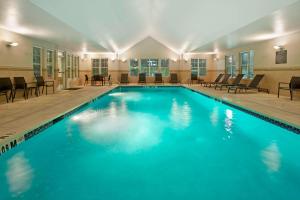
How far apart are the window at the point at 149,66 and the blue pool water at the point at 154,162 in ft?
43.8

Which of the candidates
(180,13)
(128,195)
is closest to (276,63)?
(180,13)

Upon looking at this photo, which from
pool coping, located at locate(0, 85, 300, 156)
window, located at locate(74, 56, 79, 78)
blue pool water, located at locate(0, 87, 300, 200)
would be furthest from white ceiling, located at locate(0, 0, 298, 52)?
window, located at locate(74, 56, 79, 78)

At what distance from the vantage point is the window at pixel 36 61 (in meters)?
10.7

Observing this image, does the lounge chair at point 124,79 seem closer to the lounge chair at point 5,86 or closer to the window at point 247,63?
the window at point 247,63

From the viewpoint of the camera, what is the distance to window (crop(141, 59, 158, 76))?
1962cm

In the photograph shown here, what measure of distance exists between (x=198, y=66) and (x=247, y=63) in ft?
19.6

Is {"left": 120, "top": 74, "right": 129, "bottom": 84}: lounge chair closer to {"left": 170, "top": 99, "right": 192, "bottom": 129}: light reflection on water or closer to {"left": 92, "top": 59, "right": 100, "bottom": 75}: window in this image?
{"left": 92, "top": 59, "right": 100, "bottom": 75}: window

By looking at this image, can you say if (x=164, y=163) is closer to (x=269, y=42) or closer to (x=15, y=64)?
(x=15, y=64)

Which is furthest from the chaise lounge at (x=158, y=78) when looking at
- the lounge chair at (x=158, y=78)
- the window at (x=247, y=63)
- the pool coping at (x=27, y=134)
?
the pool coping at (x=27, y=134)

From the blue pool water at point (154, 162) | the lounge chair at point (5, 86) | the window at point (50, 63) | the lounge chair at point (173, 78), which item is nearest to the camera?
the blue pool water at point (154, 162)

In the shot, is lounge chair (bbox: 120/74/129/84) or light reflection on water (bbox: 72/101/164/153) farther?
lounge chair (bbox: 120/74/129/84)

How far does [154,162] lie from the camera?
3822mm

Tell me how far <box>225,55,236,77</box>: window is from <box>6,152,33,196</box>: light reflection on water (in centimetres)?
1314

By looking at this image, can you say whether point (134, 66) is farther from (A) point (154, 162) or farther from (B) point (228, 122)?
(A) point (154, 162)
